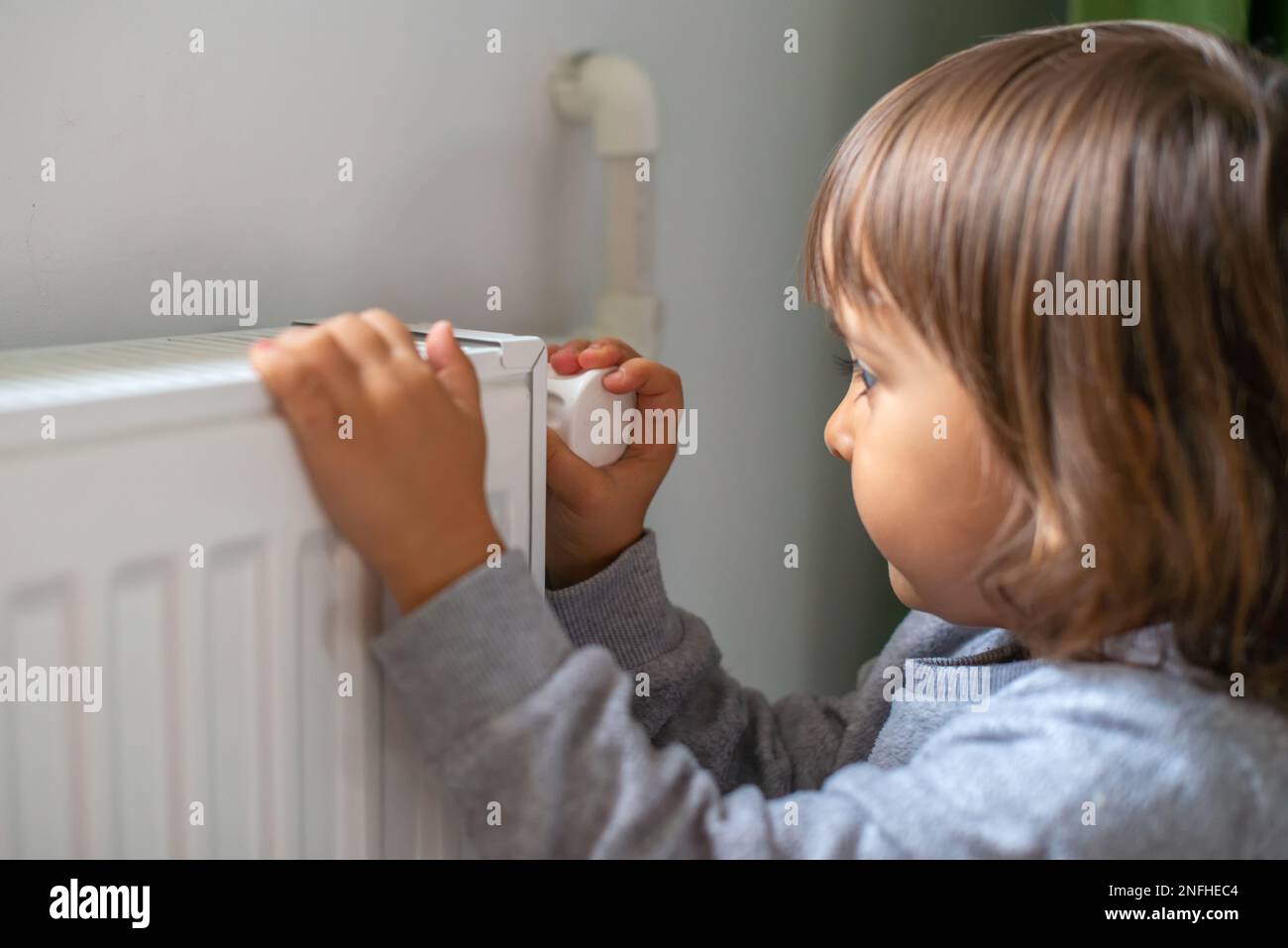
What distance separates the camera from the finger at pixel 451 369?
22.2 inches

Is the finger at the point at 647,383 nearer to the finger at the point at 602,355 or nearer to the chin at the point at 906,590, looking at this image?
the finger at the point at 602,355

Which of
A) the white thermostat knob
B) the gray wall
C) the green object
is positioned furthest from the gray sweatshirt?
the green object

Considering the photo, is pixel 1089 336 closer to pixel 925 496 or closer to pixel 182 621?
pixel 925 496

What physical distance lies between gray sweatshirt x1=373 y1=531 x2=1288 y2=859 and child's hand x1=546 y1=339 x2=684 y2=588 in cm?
14

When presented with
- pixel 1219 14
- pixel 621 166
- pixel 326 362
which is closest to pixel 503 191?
pixel 621 166

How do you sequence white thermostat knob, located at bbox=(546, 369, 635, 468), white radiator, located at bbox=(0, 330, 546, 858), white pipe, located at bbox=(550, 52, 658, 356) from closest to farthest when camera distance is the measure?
white radiator, located at bbox=(0, 330, 546, 858) → white thermostat knob, located at bbox=(546, 369, 635, 468) → white pipe, located at bbox=(550, 52, 658, 356)

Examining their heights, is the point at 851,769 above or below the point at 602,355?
below

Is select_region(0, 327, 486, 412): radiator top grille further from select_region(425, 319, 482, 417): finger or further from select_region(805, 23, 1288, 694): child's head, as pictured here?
select_region(805, 23, 1288, 694): child's head

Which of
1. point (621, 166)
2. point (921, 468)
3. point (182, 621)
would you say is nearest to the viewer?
point (182, 621)

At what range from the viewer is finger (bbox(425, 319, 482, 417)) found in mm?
564

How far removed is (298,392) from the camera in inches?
20.3

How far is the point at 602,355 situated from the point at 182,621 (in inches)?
12.2

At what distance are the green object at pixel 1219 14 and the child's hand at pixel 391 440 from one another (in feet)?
2.45

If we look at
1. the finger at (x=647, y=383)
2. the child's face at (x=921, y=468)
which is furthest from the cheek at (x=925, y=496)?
the finger at (x=647, y=383)
